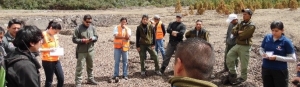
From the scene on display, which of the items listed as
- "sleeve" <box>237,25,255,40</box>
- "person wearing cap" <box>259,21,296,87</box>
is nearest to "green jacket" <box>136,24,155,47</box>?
"sleeve" <box>237,25,255,40</box>

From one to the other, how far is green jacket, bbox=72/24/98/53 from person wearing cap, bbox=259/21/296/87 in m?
3.53

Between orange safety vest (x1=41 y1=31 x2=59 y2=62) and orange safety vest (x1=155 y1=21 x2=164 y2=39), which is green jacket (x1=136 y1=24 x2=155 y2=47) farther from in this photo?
orange safety vest (x1=41 y1=31 x2=59 y2=62)

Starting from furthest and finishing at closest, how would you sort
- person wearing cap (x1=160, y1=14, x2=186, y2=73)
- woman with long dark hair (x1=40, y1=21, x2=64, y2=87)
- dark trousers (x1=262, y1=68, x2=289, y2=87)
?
person wearing cap (x1=160, y1=14, x2=186, y2=73) → woman with long dark hair (x1=40, y1=21, x2=64, y2=87) → dark trousers (x1=262, y1=68, x2=289, y2=87)

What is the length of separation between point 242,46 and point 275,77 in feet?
6.51

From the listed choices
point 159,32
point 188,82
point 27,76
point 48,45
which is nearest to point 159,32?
point 159,32

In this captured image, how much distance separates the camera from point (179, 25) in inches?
383

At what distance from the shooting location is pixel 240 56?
27.7 ft

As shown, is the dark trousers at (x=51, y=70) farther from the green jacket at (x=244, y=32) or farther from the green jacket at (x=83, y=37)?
the green jacket at (x=244, y=32)

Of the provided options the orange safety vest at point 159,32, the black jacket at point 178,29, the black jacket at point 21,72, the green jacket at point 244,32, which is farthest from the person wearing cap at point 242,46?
the black jacket at point 21,72

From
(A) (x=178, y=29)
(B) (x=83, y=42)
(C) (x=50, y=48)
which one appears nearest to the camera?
(C) (x=50, y=48)

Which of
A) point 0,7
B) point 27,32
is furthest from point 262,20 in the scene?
point 0,7

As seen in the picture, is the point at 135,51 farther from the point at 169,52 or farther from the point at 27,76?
the point at 27,76

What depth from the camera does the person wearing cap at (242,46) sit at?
26.6ft

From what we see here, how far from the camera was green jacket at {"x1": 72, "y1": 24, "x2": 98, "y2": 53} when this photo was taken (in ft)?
27.3
